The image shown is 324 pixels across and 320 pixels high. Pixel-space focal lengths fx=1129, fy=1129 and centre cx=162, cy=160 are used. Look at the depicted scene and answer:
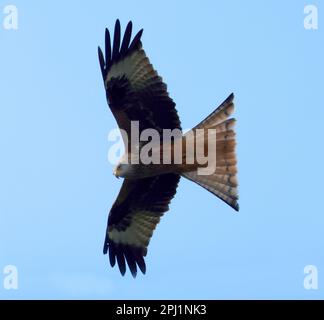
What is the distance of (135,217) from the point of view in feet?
42.1

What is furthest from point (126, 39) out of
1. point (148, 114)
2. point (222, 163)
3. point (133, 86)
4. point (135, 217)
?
point (135, 217)

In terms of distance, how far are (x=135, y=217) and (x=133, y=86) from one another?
1724 millimetres

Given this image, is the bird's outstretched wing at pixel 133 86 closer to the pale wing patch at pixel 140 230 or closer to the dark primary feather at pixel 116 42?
the dark primary feather at pixel 116 42

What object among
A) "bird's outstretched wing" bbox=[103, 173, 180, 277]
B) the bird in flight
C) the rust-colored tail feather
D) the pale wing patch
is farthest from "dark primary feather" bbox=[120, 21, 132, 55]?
the pale wing patch

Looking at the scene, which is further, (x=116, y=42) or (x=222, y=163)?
(x=222, y=163)

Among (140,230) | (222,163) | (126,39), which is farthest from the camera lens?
(140,230)

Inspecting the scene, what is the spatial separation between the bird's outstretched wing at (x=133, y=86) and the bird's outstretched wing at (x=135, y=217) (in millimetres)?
956

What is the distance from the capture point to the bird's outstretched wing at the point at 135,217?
1266 centimetres

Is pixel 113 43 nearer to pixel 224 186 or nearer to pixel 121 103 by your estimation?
pixel 121 103

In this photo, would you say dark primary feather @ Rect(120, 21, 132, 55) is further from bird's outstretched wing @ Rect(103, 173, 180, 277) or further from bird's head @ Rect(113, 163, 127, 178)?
bird's outstretched wing @ Rect(103, 173, 180, 277)

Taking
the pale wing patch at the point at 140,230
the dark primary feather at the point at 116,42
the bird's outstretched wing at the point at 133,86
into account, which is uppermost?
the dark primary feather at the point at 116,42

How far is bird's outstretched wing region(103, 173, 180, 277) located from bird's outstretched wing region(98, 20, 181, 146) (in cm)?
96

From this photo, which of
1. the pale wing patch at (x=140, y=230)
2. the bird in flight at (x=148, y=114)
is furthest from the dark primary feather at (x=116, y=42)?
the pale wing patch at (x=140, y=230)

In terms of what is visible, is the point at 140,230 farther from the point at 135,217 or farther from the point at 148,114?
the point at 148,114
